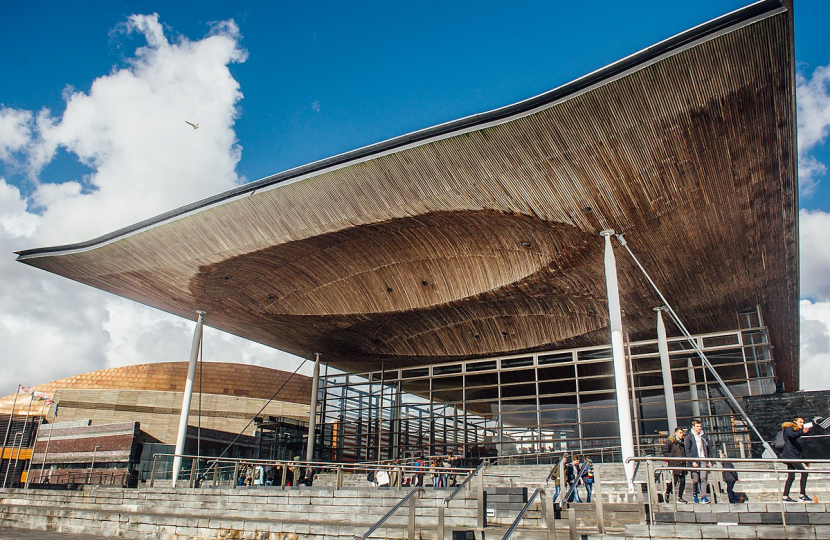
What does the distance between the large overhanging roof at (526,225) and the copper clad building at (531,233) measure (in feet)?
0.16

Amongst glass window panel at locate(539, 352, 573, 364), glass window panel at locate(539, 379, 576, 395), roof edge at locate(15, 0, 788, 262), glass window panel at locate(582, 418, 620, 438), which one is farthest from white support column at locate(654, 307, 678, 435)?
roof edge at locate(15, 0, 788, 262)

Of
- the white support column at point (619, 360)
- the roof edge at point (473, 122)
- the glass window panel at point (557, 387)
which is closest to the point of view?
the roof edge at point (473, 122)

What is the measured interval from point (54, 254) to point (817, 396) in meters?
21.3

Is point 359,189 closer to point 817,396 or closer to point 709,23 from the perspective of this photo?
point 709,23

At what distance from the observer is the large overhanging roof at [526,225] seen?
446 inches

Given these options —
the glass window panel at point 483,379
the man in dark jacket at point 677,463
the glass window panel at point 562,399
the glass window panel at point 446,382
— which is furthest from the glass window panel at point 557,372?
the man in dark jacket at point 677,463

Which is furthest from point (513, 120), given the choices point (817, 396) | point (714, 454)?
point (714, 454)

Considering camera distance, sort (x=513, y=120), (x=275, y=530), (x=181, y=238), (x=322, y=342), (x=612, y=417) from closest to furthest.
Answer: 1. (x=275, y=530)
2. (x=513, y=120)
3. (x=181, y=238)
4. (x=612, y=417)
5. (x=322, y=342)

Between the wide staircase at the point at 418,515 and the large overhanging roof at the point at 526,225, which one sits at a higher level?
the large overhanging roof at the point at 526,225

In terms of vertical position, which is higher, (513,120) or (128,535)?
(513,120)

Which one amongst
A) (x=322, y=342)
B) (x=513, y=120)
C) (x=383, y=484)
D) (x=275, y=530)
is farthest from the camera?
(x=322, y=342)

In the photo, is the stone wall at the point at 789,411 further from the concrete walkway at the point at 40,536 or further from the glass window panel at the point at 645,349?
the concrete walkway at the point at 40,536

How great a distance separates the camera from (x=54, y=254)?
728 inches

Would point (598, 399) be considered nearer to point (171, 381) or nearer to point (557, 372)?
point (557, 372)
